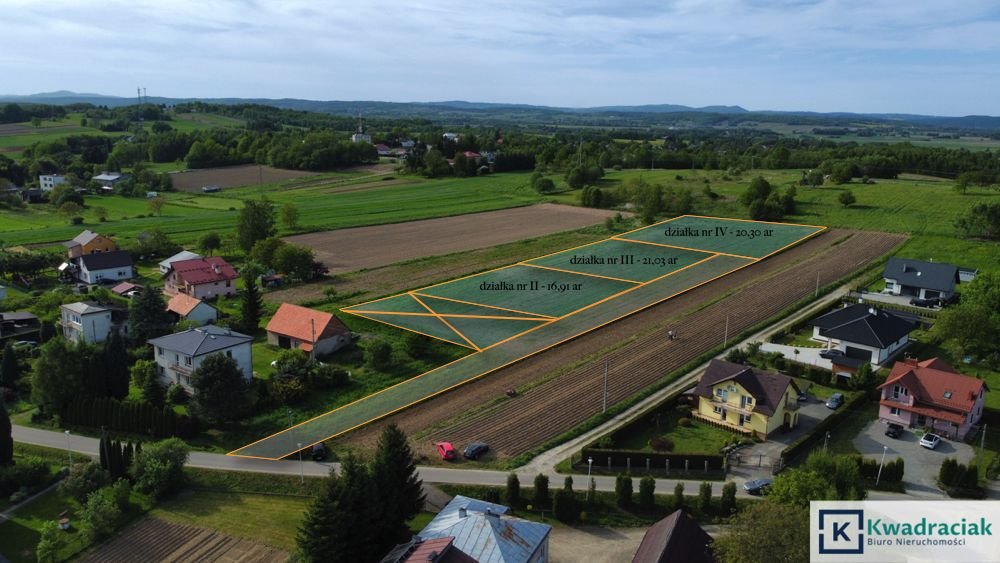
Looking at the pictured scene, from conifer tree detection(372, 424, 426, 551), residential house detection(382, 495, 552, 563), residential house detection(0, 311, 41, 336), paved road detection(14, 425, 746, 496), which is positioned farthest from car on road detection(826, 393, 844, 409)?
residential house detection(0, 311, 41, 336)

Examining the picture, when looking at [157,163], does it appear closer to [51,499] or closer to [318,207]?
[318,207]

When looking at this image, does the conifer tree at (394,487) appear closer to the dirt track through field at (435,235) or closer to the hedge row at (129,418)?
the hedge row at (129,418)

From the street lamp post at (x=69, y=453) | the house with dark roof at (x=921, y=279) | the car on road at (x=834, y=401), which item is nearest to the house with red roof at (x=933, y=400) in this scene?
the car on road at (x=834, y=401)

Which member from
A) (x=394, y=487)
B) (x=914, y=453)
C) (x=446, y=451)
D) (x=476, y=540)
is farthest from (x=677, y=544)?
(x=914, y=453)

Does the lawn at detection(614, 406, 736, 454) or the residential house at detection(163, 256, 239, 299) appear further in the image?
the residential house at detection(163, 256, 239, 299)

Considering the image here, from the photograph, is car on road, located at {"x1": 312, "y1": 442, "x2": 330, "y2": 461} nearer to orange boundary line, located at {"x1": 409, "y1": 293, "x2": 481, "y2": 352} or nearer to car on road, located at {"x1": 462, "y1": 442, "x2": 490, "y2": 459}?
car on road, located at {"x1": 462, "y1": 442, "x2": 490, "y2": 459}

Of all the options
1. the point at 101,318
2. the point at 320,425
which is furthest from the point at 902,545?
the point at 101,318
